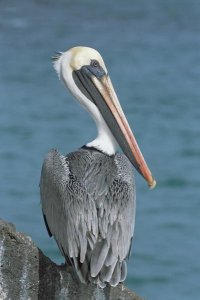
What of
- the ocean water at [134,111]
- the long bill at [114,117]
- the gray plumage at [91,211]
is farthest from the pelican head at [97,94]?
the ocean water at [134,111]

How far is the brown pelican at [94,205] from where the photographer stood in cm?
593

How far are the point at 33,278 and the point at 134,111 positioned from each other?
10.4 metres

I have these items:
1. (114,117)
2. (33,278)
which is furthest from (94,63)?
(33,278)

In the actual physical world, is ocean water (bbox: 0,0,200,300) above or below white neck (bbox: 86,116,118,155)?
above

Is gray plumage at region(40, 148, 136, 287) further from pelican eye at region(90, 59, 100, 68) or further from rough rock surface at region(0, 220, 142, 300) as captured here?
pelican eye at region(90, 59, 100, 68)

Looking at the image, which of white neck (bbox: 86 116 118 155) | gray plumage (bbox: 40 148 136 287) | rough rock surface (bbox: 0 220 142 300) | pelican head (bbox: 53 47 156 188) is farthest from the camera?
pelican head (bbox: 53 47 156 188)

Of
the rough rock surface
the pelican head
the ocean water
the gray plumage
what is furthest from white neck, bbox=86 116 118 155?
the ocean water

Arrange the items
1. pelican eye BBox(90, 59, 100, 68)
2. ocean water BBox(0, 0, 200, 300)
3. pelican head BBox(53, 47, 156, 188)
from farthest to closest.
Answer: ocean water BBox(0, 0, 200, 300), pelican eye BBox(90, 59, 100, 68), pelican head BBox(53, 47, 156, 188)

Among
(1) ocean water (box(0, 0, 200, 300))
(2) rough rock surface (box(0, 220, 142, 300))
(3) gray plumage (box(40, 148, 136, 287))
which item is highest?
(1) ocean water (box(0, 0, 200, 300))

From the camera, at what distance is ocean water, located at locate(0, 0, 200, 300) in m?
13.1

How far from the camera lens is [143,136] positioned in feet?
50.8

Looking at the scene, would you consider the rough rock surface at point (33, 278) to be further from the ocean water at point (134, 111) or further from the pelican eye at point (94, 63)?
the ocean water at point (134, 111)

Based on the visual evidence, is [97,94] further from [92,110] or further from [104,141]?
[104,141]

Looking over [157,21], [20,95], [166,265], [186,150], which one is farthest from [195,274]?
[157,21]
